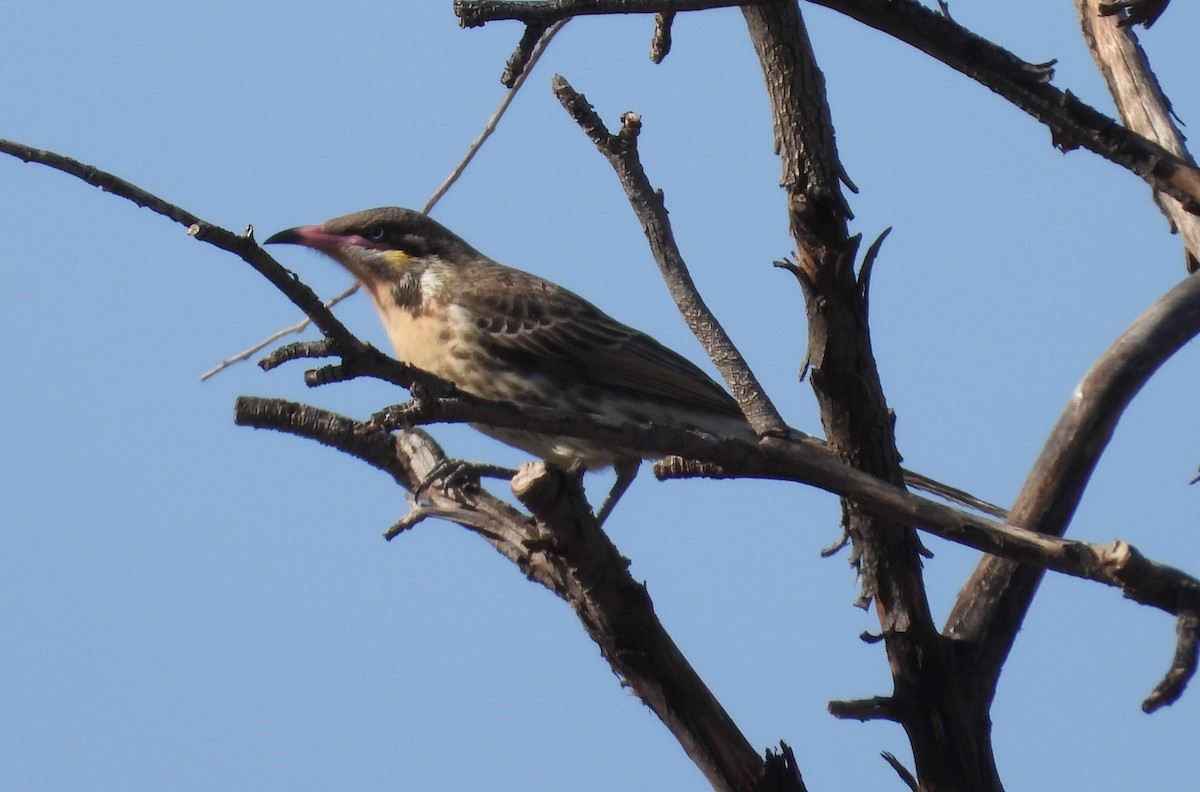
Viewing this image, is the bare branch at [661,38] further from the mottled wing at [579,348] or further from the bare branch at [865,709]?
the mottled wing at [579,348]

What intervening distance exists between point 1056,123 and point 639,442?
1.26 m

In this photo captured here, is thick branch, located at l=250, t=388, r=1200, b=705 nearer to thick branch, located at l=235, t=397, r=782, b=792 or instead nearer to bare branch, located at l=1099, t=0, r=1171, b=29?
thick branch, located at l=235, t=397, r=782, b=792

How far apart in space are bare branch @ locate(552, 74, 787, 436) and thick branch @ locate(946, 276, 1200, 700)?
32.6 inches

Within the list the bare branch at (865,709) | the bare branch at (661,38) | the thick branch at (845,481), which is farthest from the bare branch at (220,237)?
the bare branch at (865,709)

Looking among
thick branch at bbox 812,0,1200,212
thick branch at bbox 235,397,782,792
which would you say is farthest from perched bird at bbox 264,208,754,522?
thick branch at bbox 812,0,1200,212

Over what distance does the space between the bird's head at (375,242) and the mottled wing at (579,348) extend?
0.43 meters

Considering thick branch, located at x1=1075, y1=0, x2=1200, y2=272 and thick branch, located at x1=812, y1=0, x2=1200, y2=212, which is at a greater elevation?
thick branch, located at x1=1075, y1=0, x2=1200, y2=272

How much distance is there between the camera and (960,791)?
4344 millimetres

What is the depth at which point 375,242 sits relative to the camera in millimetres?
7281

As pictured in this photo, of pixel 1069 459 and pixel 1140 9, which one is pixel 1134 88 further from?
pixel 1140 9

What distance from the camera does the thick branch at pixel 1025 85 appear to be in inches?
132

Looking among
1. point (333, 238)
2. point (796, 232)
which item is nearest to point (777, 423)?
point (796, 232)

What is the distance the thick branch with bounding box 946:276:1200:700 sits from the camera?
436 cm

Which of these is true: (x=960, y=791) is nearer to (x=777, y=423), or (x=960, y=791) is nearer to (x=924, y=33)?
(x=777, y=423)
